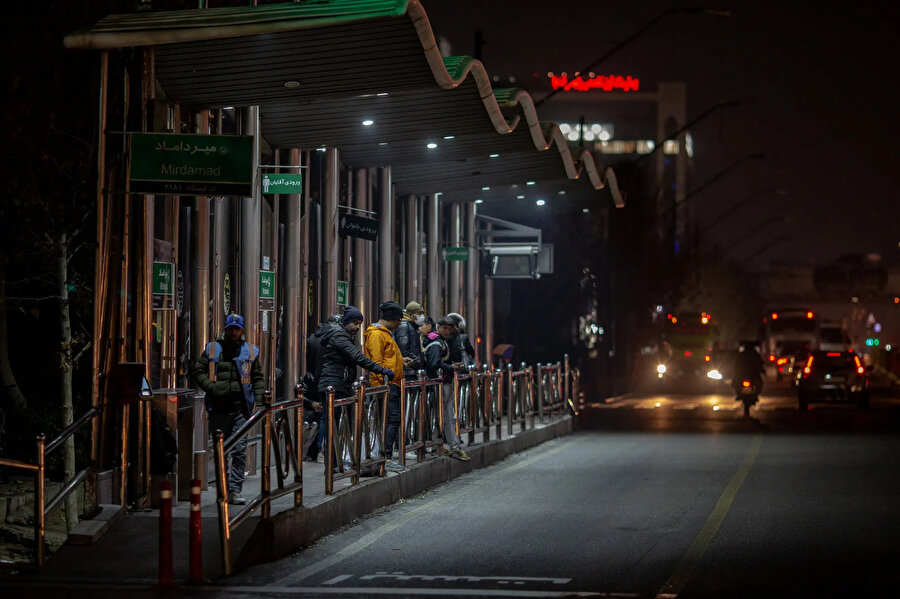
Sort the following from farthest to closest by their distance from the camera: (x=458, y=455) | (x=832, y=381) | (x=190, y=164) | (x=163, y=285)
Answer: (x=832, y=381)
(x=458, y=455)
(x=163, y=285)
(x=190, y=164)

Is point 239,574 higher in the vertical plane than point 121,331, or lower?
lower

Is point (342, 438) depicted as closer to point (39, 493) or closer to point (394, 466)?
point (394, 466)

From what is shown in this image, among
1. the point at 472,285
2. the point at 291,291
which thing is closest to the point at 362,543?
the point at 291,291

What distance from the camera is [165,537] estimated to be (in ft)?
32.5

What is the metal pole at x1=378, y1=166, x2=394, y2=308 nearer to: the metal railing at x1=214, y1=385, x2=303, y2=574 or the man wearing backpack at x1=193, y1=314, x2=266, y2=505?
the man wearing backpack at x1=193, y1=314, x2=266, y2=505

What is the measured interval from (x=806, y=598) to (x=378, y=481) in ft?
19.6

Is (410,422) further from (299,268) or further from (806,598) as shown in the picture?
(806,598)

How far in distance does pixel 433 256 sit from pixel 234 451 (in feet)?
52.0

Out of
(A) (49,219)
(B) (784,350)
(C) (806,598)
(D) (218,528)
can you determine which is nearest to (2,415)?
(A) (49,219)

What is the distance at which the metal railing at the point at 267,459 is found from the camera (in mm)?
10453

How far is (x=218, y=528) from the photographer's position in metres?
10.7

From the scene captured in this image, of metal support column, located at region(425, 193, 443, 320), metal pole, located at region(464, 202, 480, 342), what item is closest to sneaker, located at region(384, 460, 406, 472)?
metal support column, located at region(425, 193, 443, 320)

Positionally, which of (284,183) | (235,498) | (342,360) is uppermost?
(284,183)

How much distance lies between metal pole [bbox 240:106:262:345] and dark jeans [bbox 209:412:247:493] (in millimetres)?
3409
